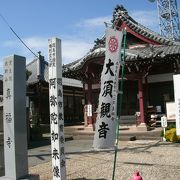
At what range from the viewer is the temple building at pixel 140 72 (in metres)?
18.4

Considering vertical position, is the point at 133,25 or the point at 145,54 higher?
the point at 133,25

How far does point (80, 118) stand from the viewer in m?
31.0

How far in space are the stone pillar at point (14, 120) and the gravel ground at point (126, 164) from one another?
1.68m

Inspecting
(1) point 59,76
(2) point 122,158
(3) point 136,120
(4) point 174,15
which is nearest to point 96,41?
(3) point 136,120

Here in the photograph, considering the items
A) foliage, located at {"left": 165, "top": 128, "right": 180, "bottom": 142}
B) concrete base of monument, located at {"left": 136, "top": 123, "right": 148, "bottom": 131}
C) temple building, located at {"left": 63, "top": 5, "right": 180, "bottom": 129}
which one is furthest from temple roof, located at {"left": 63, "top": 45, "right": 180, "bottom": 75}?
foliage, located at {"left": 165, "top": 128, "right": 180, "bottom": 142}

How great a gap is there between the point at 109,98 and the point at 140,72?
12.3m

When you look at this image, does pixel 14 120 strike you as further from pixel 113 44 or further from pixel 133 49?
pixel 133 49

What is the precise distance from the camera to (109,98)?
6898 mm

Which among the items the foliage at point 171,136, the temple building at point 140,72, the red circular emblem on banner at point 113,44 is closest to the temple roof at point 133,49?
the temple building at point 140,72

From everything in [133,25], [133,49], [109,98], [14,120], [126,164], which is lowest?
[126,164]

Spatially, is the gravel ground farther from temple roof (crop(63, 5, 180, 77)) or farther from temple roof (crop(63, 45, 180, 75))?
temple roof (crop(63, 5, 180, 77))

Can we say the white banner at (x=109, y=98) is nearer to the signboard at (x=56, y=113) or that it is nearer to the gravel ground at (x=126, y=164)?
the signboard at (x=56, y=113)

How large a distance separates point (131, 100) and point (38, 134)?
604cm

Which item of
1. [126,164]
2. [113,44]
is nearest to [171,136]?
[126,164]
